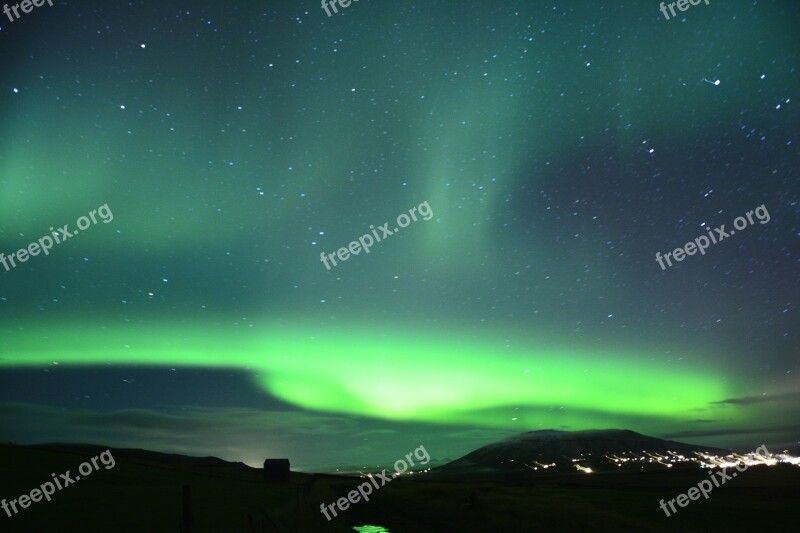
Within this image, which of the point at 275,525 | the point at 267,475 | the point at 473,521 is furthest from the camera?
the point at 267,475

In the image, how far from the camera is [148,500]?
122ft

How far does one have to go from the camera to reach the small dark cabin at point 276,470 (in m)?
71.2

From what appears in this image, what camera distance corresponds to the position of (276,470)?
7175 centimetres

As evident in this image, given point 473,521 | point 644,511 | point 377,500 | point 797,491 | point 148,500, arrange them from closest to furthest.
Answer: point 473,521 → point 148,500 → point 644,511 → point 377,500 → point 797,491

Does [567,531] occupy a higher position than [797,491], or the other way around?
[567,531]

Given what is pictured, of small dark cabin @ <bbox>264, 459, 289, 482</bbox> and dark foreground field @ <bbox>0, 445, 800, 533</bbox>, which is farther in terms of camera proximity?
small dark cabin @ <bbox>264, 459, 289, 482</bbox>

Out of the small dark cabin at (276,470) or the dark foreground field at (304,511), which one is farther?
the small dark cabin at (276,470)

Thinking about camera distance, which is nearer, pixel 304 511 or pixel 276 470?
pixel 304 511

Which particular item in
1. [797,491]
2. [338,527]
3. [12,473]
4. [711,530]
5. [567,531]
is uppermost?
[12,473]

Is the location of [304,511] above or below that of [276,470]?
below

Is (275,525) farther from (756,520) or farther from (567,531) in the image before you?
(756,520)

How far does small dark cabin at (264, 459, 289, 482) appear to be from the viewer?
7125 centimetres

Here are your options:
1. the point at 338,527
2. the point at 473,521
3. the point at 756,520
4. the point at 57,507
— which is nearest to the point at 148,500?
the point at 57,507

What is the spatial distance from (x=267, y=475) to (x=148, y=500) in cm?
3551
